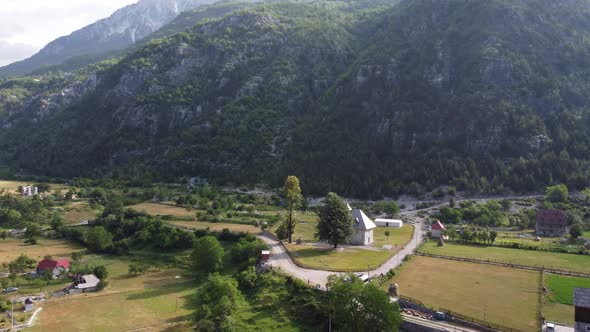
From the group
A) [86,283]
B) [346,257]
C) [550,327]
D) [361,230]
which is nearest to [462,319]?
[550,327]

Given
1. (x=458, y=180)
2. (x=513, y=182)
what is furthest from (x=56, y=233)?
(x=513, y=182)

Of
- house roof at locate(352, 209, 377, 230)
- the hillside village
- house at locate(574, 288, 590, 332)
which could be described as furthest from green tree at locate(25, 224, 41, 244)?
house at locate(574, 288, 590, 332)

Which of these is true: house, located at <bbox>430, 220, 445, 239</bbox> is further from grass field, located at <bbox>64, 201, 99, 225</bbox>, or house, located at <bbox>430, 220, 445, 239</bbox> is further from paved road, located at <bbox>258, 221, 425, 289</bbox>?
grass field, located at <bbox>64, 201, 99, 225</bbox>

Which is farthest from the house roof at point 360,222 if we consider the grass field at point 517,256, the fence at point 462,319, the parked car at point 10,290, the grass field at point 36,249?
the grass field at point 36,249

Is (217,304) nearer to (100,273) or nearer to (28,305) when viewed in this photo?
(28,305)

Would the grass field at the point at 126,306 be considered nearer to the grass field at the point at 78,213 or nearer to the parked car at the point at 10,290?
the parked car at the point at 10,290

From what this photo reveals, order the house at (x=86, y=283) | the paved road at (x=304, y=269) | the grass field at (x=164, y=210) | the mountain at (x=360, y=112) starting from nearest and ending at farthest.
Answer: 1. the paved road at (x=304, y=269)
2. the house at (x=86, y=283)
3. the grass field at (x=164, y=210)
4. the mountain at (x=360, y=112)
